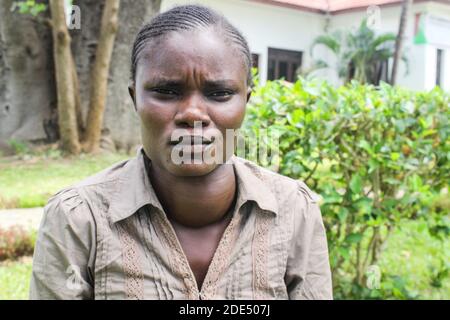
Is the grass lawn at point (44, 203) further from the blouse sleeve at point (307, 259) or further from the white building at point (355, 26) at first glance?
the white building at point (355, 26)

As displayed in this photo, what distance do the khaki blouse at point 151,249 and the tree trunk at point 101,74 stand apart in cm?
555

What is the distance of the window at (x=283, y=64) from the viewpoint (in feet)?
43.1

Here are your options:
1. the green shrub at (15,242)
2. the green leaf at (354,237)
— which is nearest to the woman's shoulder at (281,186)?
the green leaf at (354,237)

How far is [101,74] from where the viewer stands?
7.28 meters

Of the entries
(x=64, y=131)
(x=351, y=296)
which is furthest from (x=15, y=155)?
(x=351, y=296)

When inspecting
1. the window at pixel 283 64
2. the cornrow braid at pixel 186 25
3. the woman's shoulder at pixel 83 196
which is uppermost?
the window at pixel 283 64

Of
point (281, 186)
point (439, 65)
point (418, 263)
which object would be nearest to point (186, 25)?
point (281, 186)

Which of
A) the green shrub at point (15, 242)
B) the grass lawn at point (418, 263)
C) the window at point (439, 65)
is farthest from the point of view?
the window at point (439, 65)

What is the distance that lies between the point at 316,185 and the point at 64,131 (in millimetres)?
5061

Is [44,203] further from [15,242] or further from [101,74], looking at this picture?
[101,74]

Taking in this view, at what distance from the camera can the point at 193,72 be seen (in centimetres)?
143

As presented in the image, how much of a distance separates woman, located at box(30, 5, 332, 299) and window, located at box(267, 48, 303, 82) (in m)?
11.4

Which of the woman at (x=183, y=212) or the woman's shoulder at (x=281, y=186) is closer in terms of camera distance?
the woman at (x=183, y=212)

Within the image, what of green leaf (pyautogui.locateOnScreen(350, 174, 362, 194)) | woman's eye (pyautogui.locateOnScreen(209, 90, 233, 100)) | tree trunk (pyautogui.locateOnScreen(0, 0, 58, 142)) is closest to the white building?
tree trunk (pyautogui.locateOnScreen(0, 0, 58, 142))
